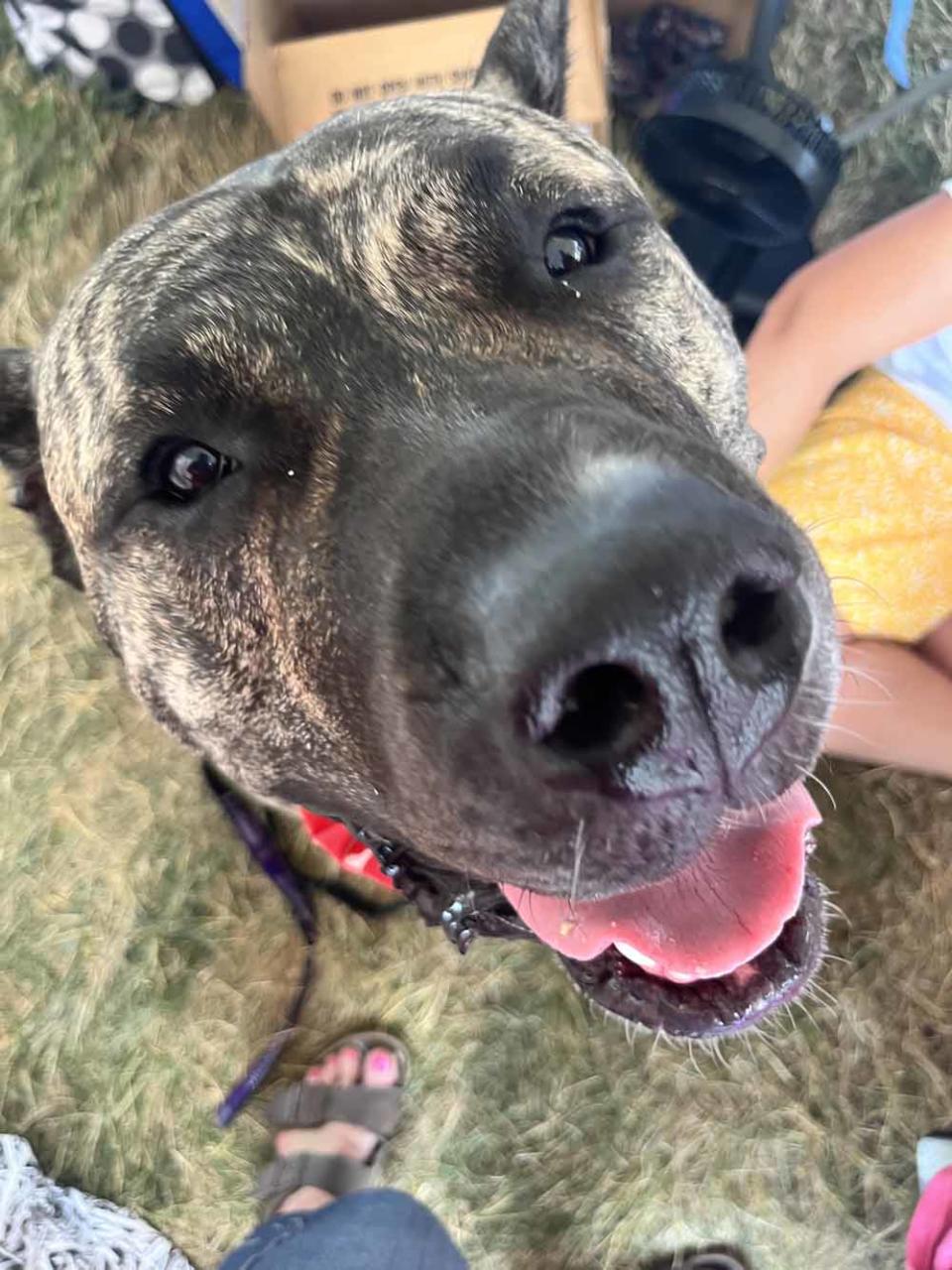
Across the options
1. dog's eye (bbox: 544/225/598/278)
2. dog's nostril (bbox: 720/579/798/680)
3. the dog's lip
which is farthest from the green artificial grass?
dog's nostril (bbox: 720/579/798/680)

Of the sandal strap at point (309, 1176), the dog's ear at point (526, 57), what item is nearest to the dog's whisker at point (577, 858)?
the dog's ear at point (526, 57)

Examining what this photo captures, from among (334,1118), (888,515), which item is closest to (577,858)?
(888,515)

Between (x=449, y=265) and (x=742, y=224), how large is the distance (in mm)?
1724

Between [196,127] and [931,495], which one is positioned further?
[196,127]

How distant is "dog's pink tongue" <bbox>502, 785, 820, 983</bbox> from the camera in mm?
1354

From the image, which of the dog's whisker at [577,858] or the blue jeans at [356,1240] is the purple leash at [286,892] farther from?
the dog's whisker at [577,858]

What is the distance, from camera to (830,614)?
4.08ft

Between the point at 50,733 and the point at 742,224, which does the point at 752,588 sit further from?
the point at 50,733

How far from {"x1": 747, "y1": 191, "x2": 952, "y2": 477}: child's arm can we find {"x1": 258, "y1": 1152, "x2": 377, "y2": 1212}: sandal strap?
2166 millimetres

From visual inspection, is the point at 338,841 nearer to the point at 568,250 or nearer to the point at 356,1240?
the point at 356,1240

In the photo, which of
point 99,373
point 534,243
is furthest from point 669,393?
point 99,373

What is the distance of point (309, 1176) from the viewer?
2.61 meters

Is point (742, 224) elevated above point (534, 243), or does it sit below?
below

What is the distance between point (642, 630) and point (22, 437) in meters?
1.57
